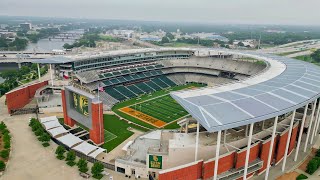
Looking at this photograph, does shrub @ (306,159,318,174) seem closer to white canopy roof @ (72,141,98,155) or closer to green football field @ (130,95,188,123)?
green football field @ (130,95,188,123)

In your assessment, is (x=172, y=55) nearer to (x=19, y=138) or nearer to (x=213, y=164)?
(x=19, y=138)

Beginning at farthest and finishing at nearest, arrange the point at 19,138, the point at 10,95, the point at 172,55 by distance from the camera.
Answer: the point at 172,55 < the point at 10,95 < the point at 19,138

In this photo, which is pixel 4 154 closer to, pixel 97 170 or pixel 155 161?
pixel 97 170

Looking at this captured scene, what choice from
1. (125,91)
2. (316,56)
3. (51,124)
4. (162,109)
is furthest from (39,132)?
(316,56)

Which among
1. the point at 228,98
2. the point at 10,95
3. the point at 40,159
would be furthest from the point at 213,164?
the point at 10,95

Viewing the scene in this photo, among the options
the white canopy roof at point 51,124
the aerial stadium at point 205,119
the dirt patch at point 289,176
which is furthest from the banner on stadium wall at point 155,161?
the white canopy roof at point 51,124

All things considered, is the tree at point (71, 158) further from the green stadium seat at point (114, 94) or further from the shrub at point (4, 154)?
the green stadium seat at point (114, 94)
